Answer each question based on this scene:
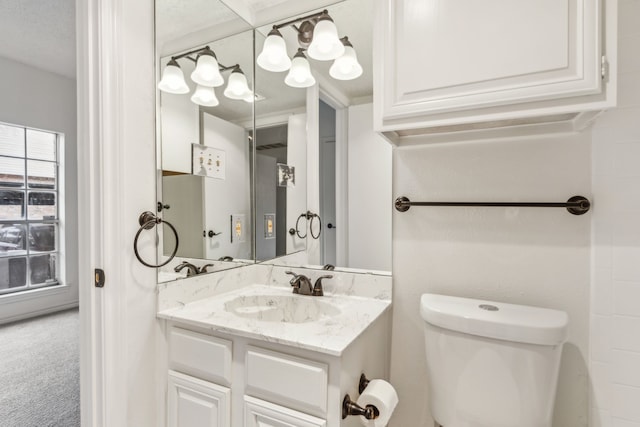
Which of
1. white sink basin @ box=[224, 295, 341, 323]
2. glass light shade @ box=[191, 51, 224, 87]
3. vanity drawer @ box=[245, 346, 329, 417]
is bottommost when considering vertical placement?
vanity drawer @ box=[245, 346, 329, 417]

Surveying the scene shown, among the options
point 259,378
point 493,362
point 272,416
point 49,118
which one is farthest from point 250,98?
point 49,118

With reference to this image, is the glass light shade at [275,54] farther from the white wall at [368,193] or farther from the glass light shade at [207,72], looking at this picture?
the white wall at [368,193]

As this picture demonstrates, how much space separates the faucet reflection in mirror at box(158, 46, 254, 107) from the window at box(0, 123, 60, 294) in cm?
325

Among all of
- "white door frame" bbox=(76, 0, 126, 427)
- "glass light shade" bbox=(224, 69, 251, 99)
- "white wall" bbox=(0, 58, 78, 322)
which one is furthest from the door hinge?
"white wall" bbox=(0, 58, 78, 322)

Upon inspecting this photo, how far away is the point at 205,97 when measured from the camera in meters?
1.59

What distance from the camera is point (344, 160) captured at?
152 cm

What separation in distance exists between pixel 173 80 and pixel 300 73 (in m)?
0.64

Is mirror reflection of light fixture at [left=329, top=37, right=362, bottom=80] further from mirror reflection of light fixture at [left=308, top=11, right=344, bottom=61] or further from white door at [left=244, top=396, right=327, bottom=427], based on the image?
white door at [left=244, top=396, right=327, bottom=427]

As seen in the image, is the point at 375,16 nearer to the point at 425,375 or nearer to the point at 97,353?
the point at 425,375

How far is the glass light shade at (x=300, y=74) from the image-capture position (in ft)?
5.40

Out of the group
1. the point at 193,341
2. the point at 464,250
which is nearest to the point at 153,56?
the point at 193,341

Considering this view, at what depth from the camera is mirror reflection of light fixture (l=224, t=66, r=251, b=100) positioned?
1721 millimetres

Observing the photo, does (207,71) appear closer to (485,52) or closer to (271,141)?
(271,141)

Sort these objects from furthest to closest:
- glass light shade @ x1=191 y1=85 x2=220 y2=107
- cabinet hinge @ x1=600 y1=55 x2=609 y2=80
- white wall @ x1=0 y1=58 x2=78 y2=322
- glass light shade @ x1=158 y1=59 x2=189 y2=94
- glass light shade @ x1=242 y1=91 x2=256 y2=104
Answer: white wall @ x1=0 y1=58 x2=78 y2=322
glass light shade @ x1=242 y1=91 x2=256 y2=104
glass light shade @ x1=191 y1=85 x2=220 y2=107
glass light shade @ x1=158 y1=59 x2=189 y2=94
cabinet hinge @ x1=600 y1=55 x2=609 y2=80
